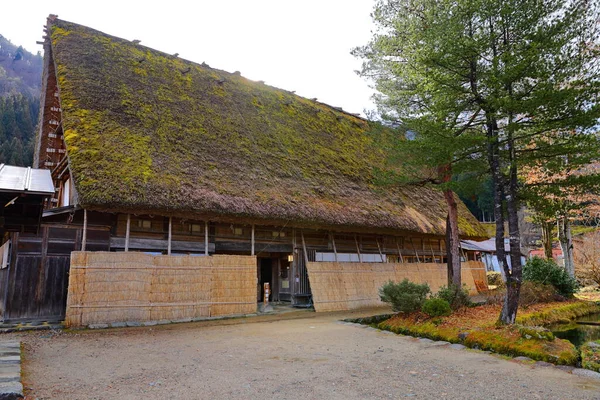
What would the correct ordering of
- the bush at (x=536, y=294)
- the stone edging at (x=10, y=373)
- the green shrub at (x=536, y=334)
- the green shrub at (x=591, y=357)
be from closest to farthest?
the stone edging at (x=10, y=373) < the green shrub at (x=591, y=357) < the green shrub at (x=536, y=334) < the bush at (x=536, y=294)

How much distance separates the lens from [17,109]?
3956cm

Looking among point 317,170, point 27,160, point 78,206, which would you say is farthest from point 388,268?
point 27,160

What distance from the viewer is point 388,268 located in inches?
535

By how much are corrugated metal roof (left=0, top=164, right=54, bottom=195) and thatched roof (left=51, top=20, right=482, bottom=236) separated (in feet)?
7.50

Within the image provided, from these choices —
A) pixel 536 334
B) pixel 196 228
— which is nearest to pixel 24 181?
pixel 196 228

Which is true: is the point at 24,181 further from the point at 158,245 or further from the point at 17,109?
the point at 17,109

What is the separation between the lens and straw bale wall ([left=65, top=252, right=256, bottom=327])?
26.8 feet

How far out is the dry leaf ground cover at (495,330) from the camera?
5.88 metres

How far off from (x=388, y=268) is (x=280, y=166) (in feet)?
17.2

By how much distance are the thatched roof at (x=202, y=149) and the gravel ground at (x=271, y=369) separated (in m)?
3.16

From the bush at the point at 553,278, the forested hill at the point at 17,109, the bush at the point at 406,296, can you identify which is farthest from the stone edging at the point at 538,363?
the forested hill at the point at 17,109

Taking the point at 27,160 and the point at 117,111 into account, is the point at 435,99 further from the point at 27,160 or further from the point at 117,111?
the point at 27,160

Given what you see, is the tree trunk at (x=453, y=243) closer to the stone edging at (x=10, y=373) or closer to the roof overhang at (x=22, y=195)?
the roof overhang at (x=22, y=195)

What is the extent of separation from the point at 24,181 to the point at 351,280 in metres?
9.51
